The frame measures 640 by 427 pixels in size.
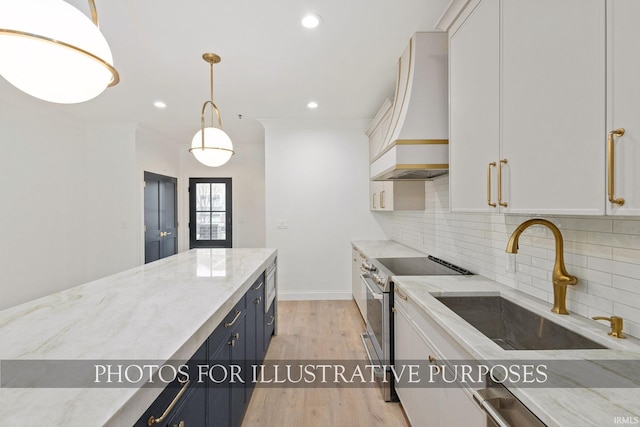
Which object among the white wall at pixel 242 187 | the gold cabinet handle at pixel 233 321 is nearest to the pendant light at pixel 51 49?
the gold cabinet handle at pixel 233 321

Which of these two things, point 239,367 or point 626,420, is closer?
point 626,420

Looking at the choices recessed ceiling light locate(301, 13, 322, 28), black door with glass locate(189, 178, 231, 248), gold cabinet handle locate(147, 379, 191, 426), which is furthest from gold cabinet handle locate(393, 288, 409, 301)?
black door with glass locate(189, 178, 231, 248)

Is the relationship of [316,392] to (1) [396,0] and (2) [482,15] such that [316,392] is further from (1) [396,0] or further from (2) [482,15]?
(1) [396,0]

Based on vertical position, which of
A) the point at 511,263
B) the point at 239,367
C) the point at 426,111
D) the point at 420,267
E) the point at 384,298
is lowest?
the point at 239,367

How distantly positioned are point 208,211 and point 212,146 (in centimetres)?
404

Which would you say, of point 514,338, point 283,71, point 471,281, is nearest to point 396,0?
point 283,71

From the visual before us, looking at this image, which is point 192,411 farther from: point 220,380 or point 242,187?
point 242,187

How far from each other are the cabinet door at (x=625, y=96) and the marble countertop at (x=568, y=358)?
18.3 inches

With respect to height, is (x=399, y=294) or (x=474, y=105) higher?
(x=474, y=105)

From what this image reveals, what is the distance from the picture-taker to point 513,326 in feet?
4.99

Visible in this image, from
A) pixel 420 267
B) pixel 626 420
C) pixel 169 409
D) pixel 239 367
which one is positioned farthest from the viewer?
pixel 420 267

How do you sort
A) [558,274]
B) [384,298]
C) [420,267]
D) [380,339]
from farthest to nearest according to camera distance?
[420,267] < [380,339] < [384,298] < [558,274]

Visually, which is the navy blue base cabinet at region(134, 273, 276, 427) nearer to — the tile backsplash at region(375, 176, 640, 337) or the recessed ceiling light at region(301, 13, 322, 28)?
the tile backsplash at region(375, 176, 640, 337)

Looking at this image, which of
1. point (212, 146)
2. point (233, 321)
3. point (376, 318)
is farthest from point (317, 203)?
point (233, 321)
